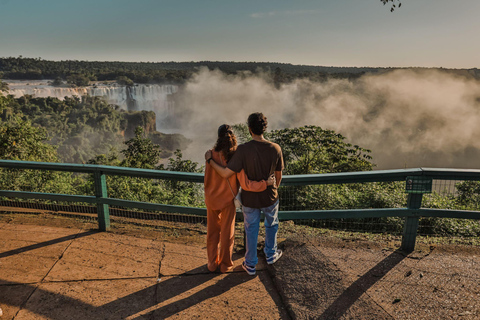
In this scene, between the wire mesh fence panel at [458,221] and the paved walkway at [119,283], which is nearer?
the paved walkway at [119,283]

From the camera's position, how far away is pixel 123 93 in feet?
384

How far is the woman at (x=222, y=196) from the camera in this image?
3.58m

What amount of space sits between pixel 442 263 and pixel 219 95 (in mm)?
158164

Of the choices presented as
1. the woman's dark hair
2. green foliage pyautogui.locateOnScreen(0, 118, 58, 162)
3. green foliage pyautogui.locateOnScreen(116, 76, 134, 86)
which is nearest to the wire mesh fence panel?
the woman's dark hair

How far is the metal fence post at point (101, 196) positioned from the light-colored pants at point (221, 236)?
1.84 meters

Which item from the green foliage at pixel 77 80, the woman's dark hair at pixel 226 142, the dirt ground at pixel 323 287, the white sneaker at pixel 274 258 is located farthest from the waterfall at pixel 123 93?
the white sneaker at pixel 274 258

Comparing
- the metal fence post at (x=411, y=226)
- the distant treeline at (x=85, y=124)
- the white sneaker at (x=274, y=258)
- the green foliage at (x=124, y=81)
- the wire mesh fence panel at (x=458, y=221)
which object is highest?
the green foliage at (x=124, y=81)

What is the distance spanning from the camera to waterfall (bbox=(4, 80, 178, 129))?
101 m

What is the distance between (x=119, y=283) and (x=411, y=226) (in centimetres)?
336

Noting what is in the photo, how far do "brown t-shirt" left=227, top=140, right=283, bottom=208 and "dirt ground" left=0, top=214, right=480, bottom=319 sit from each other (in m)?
0.89

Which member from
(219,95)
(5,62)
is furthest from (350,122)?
(5,62)

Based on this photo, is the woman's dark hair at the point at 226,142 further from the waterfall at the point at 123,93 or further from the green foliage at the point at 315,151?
the waterfall at the point at 123,93

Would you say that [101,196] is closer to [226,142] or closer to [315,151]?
[226,142]

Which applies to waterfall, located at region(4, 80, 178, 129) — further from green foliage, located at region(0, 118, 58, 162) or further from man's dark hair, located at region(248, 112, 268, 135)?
man's dark hair, located at region(248, 112, 268, 135)
